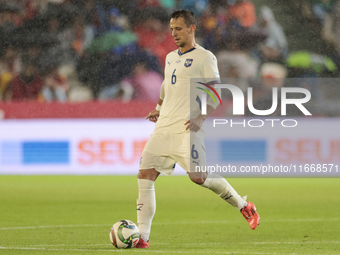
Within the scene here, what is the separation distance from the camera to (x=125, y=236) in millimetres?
4047

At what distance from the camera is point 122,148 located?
9812mm

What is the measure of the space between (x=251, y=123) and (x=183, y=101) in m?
5.83

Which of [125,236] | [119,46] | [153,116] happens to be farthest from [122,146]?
[125,236]

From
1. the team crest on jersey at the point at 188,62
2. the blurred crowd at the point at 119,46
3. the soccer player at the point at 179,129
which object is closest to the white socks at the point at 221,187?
the soccer player at the point at 179,129

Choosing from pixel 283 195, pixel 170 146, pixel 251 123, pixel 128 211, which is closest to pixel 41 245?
pixel 170 146

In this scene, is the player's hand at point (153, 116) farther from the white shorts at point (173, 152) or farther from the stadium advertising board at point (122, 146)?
the stadium advertising board at point (122, 146)

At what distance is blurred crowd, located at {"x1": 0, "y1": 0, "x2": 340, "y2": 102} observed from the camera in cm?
1188

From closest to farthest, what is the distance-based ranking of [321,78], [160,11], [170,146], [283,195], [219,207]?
[170,146], [219,207], [283,195], [321,78], [160,11]

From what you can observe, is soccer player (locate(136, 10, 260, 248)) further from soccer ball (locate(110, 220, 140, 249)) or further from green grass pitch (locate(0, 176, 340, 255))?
green grass pitch (locate(0, 176, 340, 255))

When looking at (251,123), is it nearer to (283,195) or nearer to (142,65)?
(283,195)

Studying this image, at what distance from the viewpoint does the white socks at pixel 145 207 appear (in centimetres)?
420

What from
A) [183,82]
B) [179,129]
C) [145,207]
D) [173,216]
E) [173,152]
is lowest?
[173,216]

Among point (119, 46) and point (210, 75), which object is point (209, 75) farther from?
point (119, 46)

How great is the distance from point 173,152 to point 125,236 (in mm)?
705
